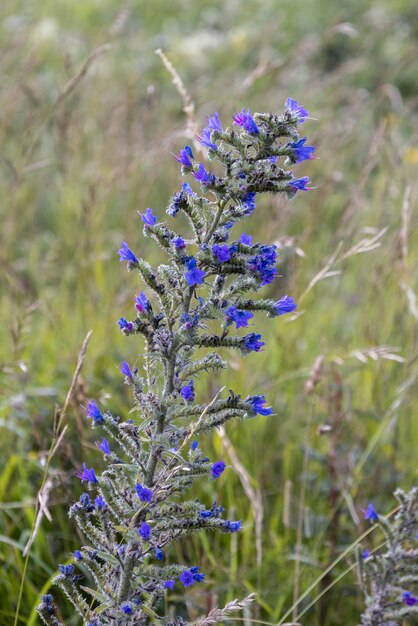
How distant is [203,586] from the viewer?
103 inches

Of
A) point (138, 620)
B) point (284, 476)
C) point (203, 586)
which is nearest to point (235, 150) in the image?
point (138, 620)

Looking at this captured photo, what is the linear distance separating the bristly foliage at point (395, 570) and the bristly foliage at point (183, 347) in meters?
0.50

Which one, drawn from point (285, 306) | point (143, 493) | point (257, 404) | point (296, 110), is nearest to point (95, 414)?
point (143, 493)

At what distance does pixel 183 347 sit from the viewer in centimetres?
161

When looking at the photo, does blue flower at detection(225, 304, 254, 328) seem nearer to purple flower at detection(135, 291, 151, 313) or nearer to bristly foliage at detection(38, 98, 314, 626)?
bristly foliage at detection(38, 98, 314, 626)

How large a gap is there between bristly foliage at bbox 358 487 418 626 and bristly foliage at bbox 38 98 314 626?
50cm

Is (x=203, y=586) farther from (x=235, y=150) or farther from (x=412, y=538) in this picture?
(x=235, y=150)

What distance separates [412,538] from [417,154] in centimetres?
485

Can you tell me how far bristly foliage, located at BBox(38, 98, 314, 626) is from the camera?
5.07 feet

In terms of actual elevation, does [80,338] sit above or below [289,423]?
above

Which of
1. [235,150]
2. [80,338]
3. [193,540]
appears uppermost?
[80,338]

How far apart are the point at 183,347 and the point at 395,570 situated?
0.87m

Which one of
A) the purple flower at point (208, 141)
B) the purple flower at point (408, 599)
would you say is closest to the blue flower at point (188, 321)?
the purple flower at point (208, 141)

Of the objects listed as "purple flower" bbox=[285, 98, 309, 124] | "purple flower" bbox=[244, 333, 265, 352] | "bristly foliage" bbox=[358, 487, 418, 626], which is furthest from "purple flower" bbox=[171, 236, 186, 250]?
"bristly foliage" bbox=[358, 487, 418, 626]
